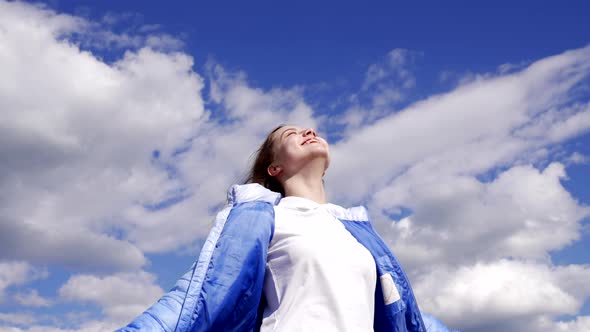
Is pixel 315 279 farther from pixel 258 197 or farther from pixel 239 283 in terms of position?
pixel 258 197

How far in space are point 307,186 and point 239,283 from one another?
1.16m

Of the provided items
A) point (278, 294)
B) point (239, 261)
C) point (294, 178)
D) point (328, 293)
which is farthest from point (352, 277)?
point (294, 178)

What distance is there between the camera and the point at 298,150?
14.9 feet

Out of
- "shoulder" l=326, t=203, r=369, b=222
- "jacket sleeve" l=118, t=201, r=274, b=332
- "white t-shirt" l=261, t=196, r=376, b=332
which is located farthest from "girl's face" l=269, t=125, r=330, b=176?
"jacket sleeve" l=118, t=201, r=274, b=332

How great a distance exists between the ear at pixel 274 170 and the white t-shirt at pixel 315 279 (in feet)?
2.07

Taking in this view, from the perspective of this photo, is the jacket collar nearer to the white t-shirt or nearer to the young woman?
the young woman

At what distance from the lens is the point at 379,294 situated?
4141 millimetres

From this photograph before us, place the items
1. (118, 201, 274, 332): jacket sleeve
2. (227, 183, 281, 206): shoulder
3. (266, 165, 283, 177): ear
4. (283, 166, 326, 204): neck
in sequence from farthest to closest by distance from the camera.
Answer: (266, 165, 283, 177): ear → (283, 166, 326, 204): neck → (227, 183, 281, 206): shoulder → (118, 201, 274, 332): jacket sleeve

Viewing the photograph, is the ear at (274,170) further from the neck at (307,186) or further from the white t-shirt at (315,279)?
the white t-shirt at (315,279)

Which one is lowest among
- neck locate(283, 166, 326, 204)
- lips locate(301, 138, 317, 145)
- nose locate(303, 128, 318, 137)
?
neck locate(283, 166, 326, 204)

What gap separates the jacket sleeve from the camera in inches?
131

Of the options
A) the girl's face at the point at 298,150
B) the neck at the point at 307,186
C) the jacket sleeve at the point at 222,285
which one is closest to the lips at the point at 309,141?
the girl's face at the point at 298,150

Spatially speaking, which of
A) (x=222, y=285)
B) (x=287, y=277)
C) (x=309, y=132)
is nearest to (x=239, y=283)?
(x=222, y=285)

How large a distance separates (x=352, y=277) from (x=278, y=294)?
461 mm
